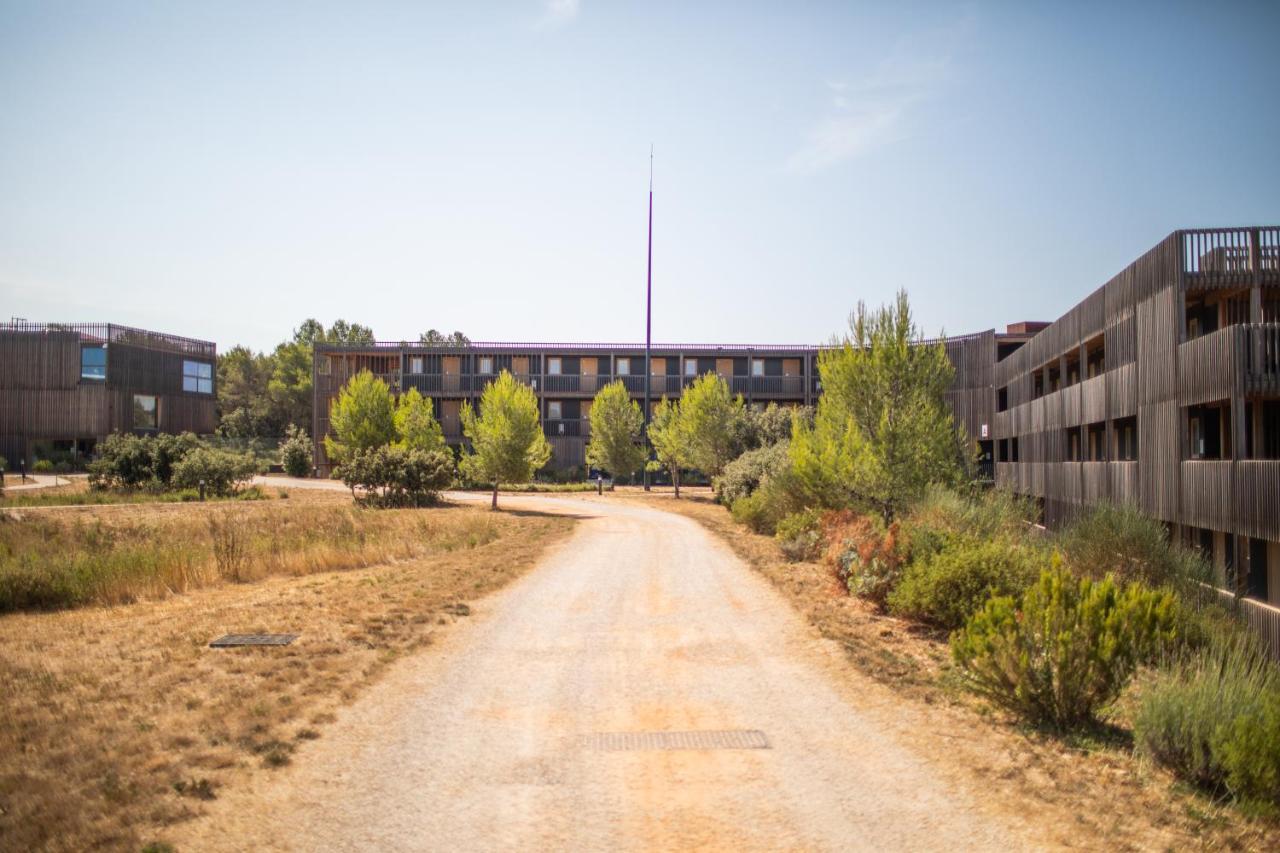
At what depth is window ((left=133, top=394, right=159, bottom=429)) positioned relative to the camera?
5573cm

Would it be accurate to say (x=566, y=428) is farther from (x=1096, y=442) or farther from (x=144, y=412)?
(x=1096, y=442)

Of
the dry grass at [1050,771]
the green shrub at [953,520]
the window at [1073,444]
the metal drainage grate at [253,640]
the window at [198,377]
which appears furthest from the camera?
the window at [198,377]

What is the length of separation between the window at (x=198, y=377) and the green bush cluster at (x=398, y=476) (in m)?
30.8

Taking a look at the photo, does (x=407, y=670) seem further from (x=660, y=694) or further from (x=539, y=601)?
(x=539, y=601)

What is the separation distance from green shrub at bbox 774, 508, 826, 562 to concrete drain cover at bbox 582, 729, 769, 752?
12994 mm

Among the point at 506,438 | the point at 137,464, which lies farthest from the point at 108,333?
the point at 506,438

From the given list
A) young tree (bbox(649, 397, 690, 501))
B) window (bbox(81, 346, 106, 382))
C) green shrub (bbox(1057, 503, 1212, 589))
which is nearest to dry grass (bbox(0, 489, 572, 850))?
green shrub (bbox(1057, 503, 1212, 589))

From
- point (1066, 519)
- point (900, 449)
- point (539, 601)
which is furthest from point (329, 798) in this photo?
point (1066, 519)

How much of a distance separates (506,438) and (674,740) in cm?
3072

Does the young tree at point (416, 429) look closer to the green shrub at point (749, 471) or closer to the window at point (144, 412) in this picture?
the green shrub at point (749, 471)

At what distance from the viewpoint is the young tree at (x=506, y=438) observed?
123ft

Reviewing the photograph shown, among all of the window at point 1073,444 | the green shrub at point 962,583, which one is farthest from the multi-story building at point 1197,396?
the green shrub at point 962,583

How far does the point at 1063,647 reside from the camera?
26.1ft

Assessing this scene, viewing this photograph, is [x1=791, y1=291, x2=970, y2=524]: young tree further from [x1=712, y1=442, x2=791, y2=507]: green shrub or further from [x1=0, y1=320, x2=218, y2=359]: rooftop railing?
[x1=0, y1=320, x2=218, y2=359]: rooftop railing
